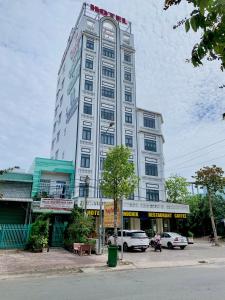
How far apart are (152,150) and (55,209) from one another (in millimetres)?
18968

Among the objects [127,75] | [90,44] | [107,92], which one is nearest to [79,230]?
[107,92]

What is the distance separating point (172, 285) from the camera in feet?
30.6

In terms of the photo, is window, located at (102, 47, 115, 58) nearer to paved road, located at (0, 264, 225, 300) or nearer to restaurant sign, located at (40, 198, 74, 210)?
restaurant sign, located at (40, 198, 74, 210)

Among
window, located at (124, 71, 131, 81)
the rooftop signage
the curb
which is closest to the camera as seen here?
the curb

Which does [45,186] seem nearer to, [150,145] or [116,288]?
[150,145]

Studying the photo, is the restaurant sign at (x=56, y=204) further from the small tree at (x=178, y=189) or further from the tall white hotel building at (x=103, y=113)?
the small tree at (x=178, y=189)

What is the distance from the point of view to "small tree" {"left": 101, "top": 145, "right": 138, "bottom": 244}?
1923 cm

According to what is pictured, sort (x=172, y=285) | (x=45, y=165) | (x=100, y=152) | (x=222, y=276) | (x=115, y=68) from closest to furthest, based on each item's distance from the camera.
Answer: (x=172, y=285) < (x=222, y=276) < (x=45, y=165) < (x=100, y=152) < (x=115, y=68)

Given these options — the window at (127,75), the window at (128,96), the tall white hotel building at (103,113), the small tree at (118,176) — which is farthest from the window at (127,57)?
the small tree at (118,176)

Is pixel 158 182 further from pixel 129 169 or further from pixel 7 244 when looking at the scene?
pixel 7 244

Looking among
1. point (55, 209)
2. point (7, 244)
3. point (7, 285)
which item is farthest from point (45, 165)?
point (7, 285)

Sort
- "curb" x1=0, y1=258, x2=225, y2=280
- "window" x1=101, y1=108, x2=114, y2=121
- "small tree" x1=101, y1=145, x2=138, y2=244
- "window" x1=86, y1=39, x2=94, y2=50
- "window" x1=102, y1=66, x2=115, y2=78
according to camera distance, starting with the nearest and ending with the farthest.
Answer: "curb" x1=0, y1=258, x2=225, y2=280
"small tree" x1=101, y1=145, x2=138, y2=244
"window" x1=101, y1=108, x2=114, y2=121
"window" x1=102, y1=66, x2=115, y2=78
"window" x1=86, y1=39, x2=94, y2=50

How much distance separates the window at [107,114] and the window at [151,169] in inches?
312

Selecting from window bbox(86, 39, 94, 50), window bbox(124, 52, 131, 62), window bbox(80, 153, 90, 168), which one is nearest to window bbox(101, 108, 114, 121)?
window bbox(80, 153, 90, 168)
